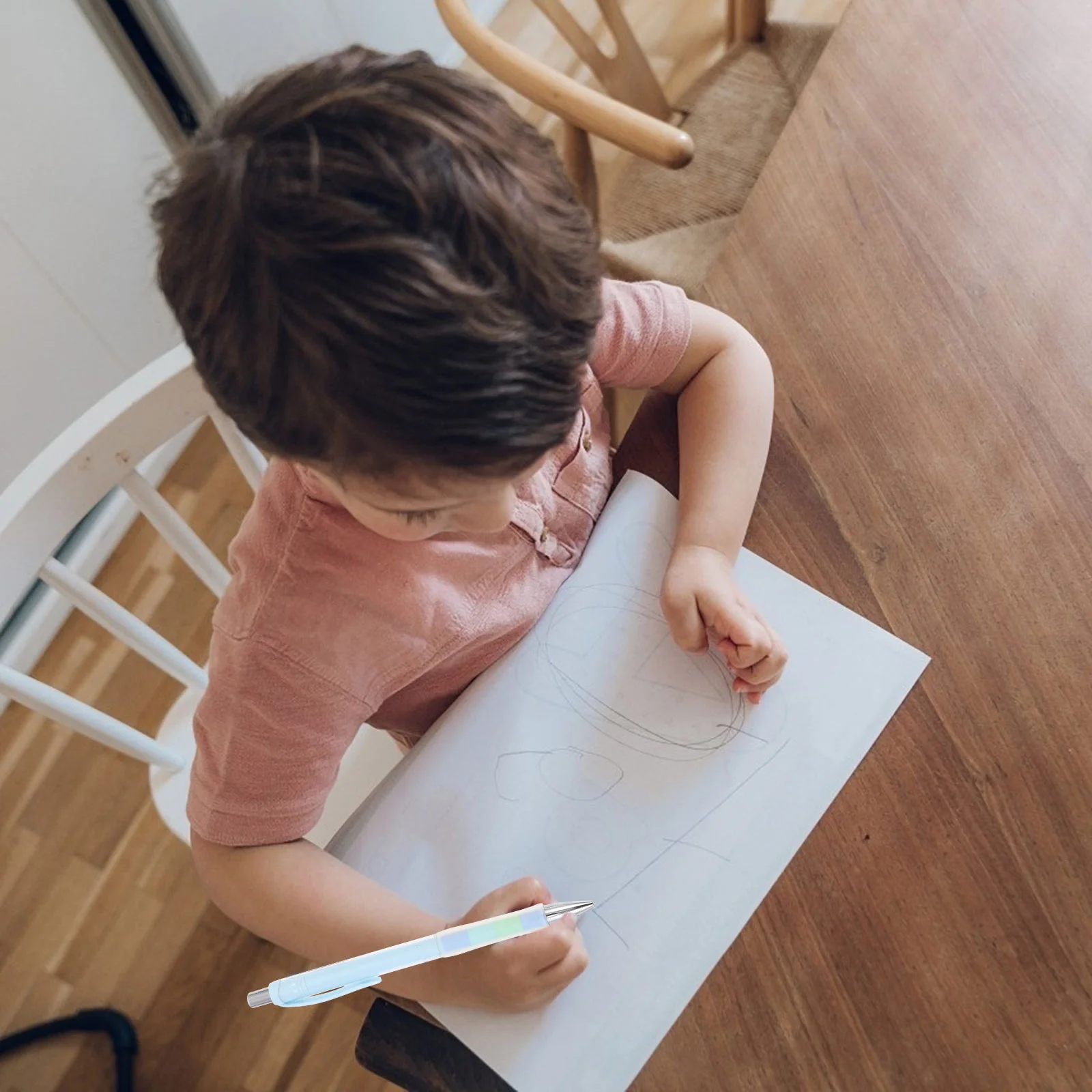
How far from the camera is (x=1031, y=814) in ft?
1.46

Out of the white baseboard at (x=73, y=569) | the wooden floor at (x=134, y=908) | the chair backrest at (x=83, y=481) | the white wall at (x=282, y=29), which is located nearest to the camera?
the chair backrest at (x=83, y=481)

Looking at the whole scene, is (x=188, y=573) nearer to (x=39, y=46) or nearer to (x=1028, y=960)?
(x=39, y=46)

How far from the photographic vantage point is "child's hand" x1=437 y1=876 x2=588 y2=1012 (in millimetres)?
424

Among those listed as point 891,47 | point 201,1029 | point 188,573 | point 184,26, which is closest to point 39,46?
point 184,26

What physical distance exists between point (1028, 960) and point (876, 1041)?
81mm

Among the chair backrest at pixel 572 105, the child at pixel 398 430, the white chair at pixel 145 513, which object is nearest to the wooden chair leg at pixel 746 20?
the chair backrest at pixel 572 105

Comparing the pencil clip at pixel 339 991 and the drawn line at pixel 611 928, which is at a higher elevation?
the pencil clip at pixel 339 991

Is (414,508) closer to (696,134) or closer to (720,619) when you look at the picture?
(720,619)

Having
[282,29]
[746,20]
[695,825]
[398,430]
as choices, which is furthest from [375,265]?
[282,29]

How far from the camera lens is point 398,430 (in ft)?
1.12

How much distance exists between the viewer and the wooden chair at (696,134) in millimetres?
927

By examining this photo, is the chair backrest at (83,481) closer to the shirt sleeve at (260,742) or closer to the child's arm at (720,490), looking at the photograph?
the shirt sleeve at (260,742)

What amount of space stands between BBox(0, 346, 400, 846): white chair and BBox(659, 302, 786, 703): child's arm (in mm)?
307

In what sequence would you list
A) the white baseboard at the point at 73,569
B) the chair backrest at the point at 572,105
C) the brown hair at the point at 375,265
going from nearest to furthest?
the brown hair at the point at 375,265, the chair backrest at the point at 572,105, the white baseboard at the point at 73,569
